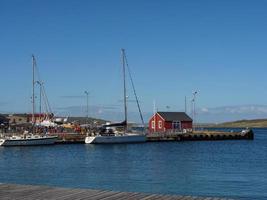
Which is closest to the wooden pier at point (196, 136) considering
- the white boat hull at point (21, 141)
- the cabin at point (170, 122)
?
the cabin at point (170, 122)

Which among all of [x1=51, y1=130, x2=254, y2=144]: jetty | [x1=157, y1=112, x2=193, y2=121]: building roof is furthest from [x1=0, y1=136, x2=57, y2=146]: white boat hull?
[x1=157, y1=112, x2=193, y2=121]: building roof

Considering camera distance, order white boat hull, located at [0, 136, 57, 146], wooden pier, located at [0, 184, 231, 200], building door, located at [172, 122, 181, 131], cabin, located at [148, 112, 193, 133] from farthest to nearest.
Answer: building door, located at [172, 122, 181, 131], cabin, located at [148, 112, 193, 133], white boat hull, located at [0, 136, 57, 146], wooden pier, located at [0, 184, 231, 200]

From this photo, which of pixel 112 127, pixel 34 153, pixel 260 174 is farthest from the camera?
pixel 112 127

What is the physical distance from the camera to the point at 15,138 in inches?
A: 3127

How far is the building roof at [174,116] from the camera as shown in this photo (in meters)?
105

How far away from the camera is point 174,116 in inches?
4176

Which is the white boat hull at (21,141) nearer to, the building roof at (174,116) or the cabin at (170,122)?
the cabin at (170,122)

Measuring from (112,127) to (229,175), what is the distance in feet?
195

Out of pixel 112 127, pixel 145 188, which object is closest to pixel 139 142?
pixel 112 127

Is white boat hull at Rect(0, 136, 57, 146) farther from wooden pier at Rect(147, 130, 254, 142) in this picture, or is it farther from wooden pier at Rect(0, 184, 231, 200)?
wooden pier at Rect(0, 184, 231, 200)

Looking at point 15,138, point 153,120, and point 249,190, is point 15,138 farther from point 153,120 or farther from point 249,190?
point 249,190

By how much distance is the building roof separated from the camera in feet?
343

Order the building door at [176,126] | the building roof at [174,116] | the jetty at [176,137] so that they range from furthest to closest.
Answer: the building door at [176,126], the building roof at [174,116], the jetty at [176,137]

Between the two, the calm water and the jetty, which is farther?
the jetty
